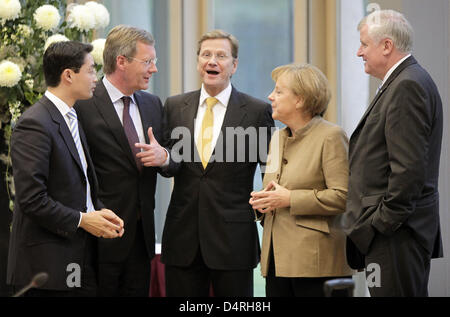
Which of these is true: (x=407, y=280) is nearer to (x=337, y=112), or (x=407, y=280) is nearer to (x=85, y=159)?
(x=85, y=159)

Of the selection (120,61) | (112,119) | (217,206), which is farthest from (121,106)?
(217,206)

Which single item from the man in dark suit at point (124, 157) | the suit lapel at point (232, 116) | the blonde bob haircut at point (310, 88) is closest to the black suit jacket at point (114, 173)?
the man in dark suit at point (124, 157)

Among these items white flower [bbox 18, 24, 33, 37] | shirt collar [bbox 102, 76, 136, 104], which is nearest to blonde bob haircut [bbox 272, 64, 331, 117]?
shirt collar [bbox 102, 76, 136, 104]

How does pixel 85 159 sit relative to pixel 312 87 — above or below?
below

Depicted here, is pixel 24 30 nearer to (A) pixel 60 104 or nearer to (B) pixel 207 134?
(A) pixel 60 104

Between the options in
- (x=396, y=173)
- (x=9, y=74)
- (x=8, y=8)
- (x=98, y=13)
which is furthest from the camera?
(x=98, y=13)

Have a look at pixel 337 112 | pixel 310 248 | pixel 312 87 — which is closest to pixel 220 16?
pixel 337 112

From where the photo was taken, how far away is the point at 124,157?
336 cm

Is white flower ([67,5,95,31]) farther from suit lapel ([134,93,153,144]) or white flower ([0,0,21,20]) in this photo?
suit lapel ([134,93,153,144])

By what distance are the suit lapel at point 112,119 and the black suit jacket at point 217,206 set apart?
0.77ft

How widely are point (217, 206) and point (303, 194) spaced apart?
0.56m

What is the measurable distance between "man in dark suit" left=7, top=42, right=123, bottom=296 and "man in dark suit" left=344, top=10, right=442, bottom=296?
107 centimetres

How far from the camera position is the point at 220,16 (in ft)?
18.3
